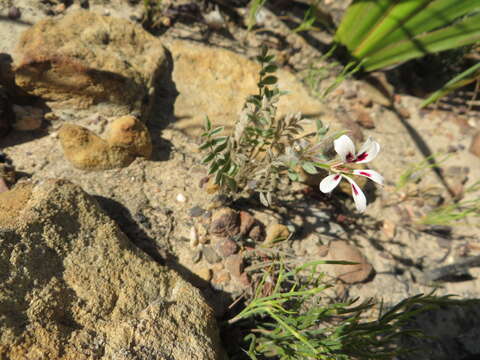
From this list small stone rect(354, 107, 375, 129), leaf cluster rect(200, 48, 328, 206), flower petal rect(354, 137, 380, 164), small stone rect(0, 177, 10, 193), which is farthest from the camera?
small stone rect(354, 107, 375, 129)

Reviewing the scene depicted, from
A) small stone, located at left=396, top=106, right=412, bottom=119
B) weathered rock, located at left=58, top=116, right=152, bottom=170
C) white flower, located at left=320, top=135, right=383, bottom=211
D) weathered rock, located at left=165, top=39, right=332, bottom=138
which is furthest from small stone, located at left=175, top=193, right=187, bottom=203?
small stone, located at left=396, top=106, right=412, bottom=119

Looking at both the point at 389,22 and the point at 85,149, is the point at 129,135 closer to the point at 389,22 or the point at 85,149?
the point at 85,149

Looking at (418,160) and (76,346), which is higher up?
(418,160)

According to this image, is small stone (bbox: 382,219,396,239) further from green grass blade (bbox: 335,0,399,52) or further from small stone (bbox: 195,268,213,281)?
green grass blade (bbox: 335,0,399,52)

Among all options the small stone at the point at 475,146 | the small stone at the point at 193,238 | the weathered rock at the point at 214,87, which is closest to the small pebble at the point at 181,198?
the small stone at the point at 193,238

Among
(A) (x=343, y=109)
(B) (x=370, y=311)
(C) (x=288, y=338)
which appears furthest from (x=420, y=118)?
(C) (x=288, y=338)

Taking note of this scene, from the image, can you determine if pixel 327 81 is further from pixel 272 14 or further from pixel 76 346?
pixel 76 346
